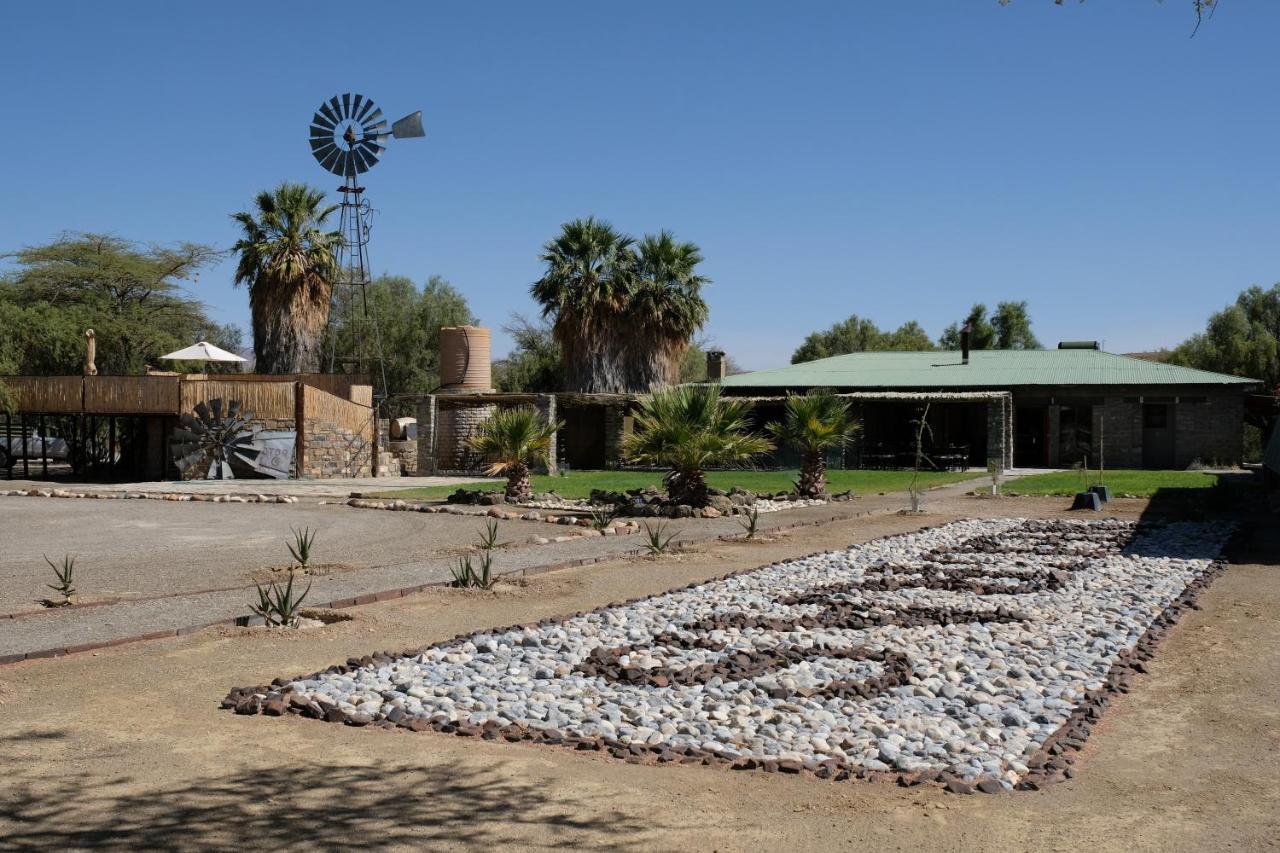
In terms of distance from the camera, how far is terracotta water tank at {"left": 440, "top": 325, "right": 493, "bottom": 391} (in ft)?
113

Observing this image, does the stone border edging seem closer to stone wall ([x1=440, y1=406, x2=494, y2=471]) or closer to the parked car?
stone wall ([x1=440, y1=406, x2=494, y2=471])

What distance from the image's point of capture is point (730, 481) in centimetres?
2914

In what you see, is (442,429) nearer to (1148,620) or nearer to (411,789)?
(1148,620)

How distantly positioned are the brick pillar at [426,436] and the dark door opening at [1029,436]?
1818 centimetres

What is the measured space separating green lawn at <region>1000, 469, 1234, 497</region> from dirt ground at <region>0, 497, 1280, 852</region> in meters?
18.1

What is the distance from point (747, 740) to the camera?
5.94 m

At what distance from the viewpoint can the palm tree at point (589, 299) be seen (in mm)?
41375

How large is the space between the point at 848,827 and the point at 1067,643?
4381 millimetres

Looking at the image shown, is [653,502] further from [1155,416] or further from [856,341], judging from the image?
[856,341]

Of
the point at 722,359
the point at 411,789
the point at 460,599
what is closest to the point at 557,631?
the point at 460,599

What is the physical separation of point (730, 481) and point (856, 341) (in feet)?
143

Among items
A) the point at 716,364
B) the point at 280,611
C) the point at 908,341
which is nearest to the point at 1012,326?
the point at 908,341

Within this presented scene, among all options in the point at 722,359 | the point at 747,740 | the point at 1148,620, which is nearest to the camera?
the point at 747,740

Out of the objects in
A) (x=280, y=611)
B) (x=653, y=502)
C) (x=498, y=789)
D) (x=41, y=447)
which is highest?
(x=41, y=447)
